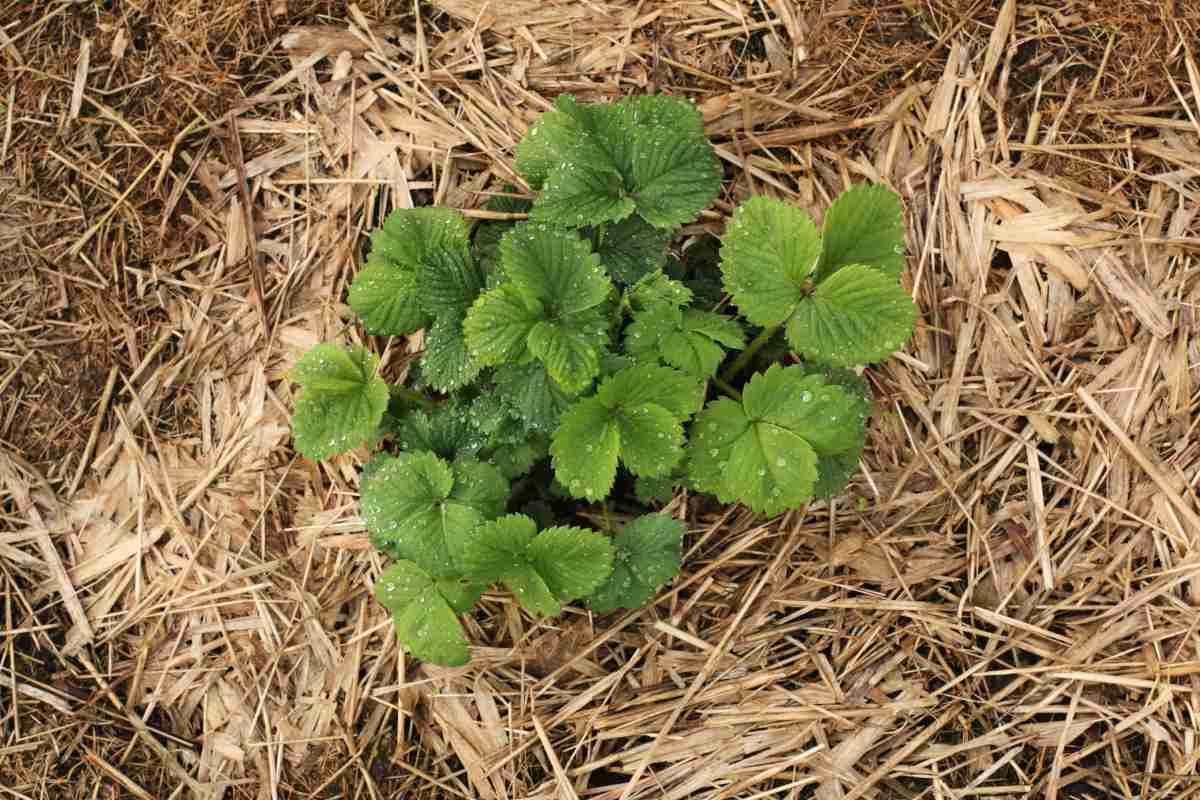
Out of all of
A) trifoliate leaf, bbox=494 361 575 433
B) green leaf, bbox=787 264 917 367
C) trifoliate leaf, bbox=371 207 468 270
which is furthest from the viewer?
trifoliate leaf, bbox=371 207 468 270

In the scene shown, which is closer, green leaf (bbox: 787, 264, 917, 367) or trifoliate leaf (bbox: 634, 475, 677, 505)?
green leaf (bbox: 787, 264, 917, 367)

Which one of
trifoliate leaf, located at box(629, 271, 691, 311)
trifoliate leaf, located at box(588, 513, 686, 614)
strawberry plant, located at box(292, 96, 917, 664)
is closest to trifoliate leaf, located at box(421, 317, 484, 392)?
strawberry plant, located at box(292, 96, 917, 664)

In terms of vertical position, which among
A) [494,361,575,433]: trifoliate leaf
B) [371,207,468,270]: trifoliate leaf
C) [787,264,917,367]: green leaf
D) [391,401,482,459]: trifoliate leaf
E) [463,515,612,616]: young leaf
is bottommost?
[463,515,612,616]: young leaf

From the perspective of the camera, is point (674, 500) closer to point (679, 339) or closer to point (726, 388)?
point (726, 388)

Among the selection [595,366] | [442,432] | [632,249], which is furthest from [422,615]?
[632,249]

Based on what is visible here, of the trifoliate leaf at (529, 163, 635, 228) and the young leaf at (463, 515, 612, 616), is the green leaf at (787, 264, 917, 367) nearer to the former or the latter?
the trifoliate leaf at (529, 163, 635, 228)

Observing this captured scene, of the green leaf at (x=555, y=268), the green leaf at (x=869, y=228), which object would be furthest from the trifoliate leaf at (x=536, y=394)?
the green leaf at (x=869, y=228)

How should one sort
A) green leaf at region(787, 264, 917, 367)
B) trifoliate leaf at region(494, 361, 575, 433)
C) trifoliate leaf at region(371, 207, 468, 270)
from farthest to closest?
trifoliate leaf at region(371, 207, 468, 270)
trifoliate leaf at region(494, 361, 575, 433)
green leaf at region(787, 264, 917, 367)

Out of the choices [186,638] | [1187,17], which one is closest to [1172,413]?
[1187,17]

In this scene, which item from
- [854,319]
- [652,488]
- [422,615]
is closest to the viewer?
[854,319]

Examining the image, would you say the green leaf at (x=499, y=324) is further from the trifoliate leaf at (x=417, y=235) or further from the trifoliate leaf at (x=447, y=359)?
the trifoliate leaf at (x=417, y=235)
